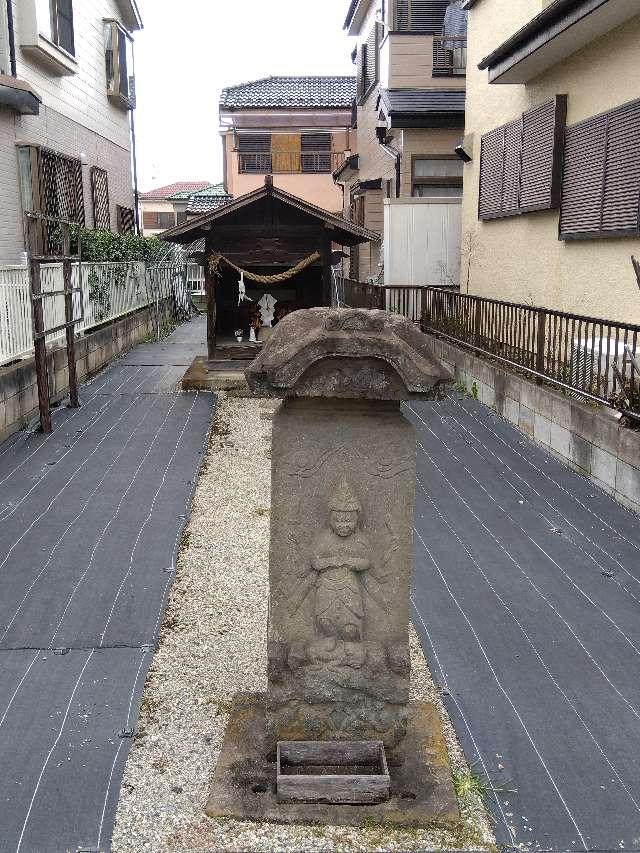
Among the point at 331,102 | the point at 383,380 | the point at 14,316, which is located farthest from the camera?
the point at 331,102

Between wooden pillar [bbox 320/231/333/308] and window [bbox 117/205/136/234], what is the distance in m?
9.68

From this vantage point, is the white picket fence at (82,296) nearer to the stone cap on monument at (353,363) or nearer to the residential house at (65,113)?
the residential house at (65,113)

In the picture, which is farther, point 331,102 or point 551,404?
point 331,102

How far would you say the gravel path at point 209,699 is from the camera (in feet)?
10.8

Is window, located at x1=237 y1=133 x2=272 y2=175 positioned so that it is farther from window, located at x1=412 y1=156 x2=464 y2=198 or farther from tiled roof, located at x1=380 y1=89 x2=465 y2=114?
window, located at x1=412 y1=156 x2=464 y2=198

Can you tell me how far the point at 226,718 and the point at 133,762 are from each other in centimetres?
57

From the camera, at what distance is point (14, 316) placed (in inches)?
385

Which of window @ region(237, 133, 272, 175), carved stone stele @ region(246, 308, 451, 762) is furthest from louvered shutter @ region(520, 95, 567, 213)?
window @ region(237, 133, 272, 175)

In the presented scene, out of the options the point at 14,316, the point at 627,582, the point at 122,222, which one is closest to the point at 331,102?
the point at 122,222

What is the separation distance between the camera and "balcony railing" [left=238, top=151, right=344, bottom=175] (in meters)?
34.0

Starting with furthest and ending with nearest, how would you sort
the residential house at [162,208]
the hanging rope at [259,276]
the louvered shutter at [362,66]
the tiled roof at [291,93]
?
1. the residential house at [162,208]
2. the tiled roof at [291,93]
3. the louvered shutter at [362,66]
4. the hanging rope at [259,276]

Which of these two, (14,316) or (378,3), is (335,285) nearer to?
(378,3)

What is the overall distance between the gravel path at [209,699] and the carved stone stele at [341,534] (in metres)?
0.47

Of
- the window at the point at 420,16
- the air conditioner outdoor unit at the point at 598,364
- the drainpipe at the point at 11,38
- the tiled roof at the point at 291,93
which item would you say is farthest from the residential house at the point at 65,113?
the tiled roof at the point at 291,93
